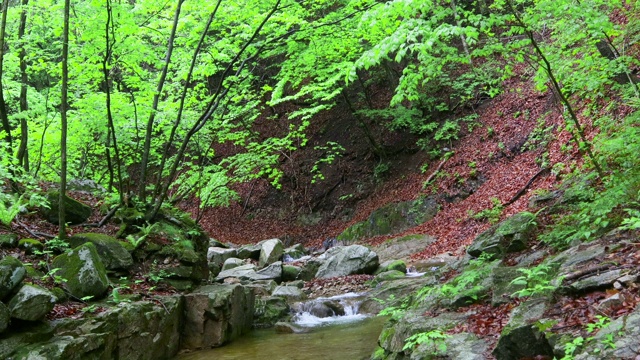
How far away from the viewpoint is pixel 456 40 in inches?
863

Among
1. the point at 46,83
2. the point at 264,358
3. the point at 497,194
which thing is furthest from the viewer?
the point at 46,83

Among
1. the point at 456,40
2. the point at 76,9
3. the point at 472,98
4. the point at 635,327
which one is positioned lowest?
the point at 635,327

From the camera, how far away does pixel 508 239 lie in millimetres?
7043

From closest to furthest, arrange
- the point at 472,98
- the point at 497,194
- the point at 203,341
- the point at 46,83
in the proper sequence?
the point at 203,341
the point at 497,194
the point at 46,83
the point at 472,98

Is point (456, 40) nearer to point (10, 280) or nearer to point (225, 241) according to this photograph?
point (225, 241)

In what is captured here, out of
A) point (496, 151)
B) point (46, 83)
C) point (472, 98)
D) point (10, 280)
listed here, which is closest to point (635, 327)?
point (10, 280)

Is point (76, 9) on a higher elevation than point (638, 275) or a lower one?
higher

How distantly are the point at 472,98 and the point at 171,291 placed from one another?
50.4 feet

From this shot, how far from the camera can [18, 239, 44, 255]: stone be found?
6949 mm

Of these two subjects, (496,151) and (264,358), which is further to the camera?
(496,151)

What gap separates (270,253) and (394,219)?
4991 mm

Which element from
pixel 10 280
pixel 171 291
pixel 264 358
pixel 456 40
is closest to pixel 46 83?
pixel 171 291

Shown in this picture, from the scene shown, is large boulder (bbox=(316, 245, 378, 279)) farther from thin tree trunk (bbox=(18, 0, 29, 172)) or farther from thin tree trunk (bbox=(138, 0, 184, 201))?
thin tree trunk (bbox=(18, 0, 29, 172))

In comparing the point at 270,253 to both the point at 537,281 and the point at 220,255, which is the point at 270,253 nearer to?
the point at 220,255
